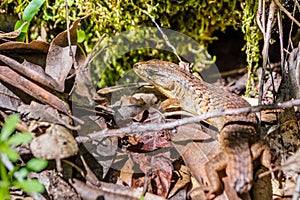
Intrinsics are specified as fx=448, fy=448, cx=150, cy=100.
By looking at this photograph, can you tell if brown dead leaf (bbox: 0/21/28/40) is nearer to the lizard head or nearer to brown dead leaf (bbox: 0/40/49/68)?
brown dead leaf (bbox: 0/40/49/68)

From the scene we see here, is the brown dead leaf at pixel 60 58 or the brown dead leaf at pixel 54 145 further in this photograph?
the brown dead leaf at pixel 60 58


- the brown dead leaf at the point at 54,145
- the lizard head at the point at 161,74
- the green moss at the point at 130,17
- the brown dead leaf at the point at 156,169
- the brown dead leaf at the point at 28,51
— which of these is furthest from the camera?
the green moss at the point at 130,17

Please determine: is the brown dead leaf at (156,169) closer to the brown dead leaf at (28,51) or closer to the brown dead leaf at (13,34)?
the brown dead leaf at (28,51)

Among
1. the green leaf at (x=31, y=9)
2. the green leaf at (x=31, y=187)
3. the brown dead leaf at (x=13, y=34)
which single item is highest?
the green leaf at (x=31, y=9)

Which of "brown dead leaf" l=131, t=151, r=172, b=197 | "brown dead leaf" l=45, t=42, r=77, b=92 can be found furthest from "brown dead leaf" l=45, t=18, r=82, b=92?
"brown dead leaf" l=131, t=151, r=172, b=197

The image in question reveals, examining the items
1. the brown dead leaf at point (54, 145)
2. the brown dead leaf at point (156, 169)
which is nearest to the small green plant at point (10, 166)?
the brown dead leaf at point (54, 145)

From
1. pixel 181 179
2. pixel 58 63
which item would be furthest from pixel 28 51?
pixel 181 179
